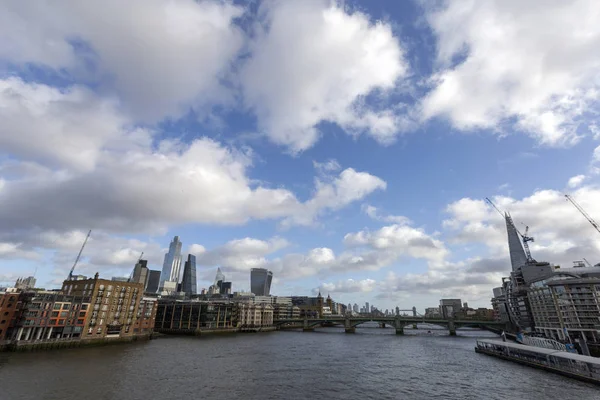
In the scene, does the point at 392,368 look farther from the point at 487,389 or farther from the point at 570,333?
the point at 570,333

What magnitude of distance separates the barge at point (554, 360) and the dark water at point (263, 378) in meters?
2.47

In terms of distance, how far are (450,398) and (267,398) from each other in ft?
101

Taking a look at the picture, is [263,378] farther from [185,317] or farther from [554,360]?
[185,317]

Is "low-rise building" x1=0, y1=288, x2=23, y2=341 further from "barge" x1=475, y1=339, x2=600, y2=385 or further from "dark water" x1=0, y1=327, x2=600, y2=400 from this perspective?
"barge" x1=475, y1=339, x2=600, y2=385

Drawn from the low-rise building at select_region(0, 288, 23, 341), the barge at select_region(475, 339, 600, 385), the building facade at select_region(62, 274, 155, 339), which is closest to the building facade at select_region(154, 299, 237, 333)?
the building facade at select_region(62, 274, 155, 339)

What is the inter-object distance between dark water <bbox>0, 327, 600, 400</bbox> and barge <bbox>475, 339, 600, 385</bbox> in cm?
247

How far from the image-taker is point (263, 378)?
61.9 m

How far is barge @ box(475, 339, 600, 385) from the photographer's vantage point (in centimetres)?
6047

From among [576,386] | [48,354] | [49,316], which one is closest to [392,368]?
[576,386]

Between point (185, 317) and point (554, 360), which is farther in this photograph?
point (185, 317)

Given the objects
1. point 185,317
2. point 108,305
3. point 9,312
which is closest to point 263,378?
point 108,305

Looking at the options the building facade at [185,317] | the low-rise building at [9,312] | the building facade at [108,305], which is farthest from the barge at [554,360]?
the low-rise building at [9,312]

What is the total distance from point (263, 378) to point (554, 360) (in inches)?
2668

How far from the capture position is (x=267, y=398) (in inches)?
1906
